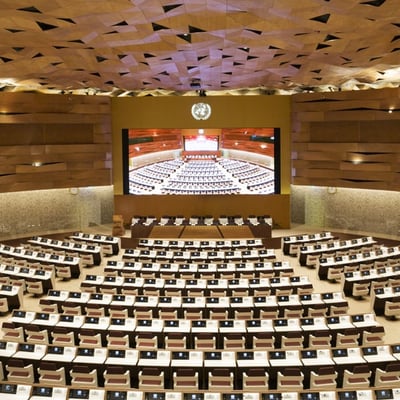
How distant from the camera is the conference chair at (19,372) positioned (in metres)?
Answer: 11.0

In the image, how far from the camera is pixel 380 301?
621 inches

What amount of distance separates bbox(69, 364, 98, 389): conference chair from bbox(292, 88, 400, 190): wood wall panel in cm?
1844

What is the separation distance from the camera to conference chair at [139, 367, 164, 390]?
1062 cm

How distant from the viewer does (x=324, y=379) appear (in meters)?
10.6

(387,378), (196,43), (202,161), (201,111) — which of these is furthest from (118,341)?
(201,111)

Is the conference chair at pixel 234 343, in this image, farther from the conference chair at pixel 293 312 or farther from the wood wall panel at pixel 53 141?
the wood wall panel at pixel 53 141

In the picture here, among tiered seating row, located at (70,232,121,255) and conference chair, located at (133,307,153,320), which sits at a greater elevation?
tiered seating row, located at (70,232,121,255)

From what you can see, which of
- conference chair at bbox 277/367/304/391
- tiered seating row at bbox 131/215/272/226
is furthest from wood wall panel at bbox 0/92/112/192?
conference chair at bbox 277/367/304/391

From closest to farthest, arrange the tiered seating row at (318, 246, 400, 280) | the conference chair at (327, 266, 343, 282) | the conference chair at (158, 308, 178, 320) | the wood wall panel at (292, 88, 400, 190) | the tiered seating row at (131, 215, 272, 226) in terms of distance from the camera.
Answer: the conference chair at (158, 308, 178, 320) < the conference chair at (327, 266, 343, 282) < the tiered seating row at (318, 246, 400, 280) < the wood wall panel at (292, 88, 400, 190) < the tiered seating row at (131, 215, 272, 226)

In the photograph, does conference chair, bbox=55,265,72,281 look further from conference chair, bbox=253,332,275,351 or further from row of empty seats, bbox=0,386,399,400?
row of empty seats, bbox=0,386,399,400

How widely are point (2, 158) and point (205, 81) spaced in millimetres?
9802

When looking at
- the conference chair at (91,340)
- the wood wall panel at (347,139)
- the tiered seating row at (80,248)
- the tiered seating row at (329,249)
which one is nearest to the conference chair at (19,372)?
the conference chair at (91,340)

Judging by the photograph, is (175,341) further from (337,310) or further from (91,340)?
(337,310)

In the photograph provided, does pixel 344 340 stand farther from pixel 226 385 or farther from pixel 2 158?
pixel 2 158
